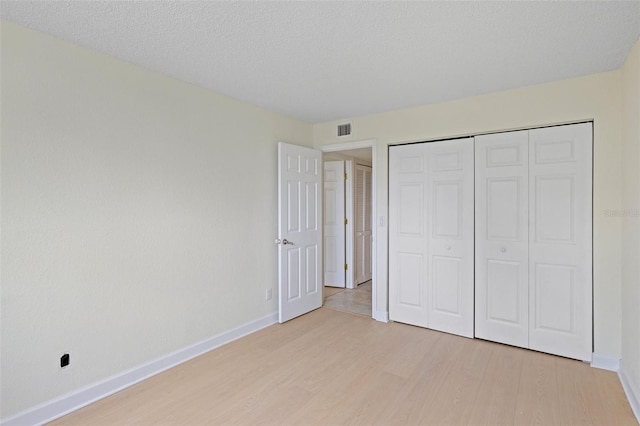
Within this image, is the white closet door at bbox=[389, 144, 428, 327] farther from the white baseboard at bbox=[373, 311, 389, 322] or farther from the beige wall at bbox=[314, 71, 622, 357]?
the beige wall at bbox=[314, 71, 622, 357]

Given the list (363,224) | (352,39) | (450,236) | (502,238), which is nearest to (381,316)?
(450,236)

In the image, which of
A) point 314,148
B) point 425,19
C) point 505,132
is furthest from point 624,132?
point 314,148

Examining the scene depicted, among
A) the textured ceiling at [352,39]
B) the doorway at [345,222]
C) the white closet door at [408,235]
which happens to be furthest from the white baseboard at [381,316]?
the textured ceiling at [352,39]

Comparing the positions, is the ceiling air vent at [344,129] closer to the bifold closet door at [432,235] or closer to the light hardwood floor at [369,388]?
the bifold closet door at [432,235]

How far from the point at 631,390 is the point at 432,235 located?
183 cm

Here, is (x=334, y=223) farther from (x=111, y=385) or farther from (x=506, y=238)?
(x=111, y=385)

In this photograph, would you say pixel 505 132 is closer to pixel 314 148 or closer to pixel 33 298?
pixel 314 148

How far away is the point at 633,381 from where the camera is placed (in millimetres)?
2158

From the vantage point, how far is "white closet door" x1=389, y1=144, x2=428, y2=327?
352cm

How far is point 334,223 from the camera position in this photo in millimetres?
5355

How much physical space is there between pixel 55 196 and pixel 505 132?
3.63 meters

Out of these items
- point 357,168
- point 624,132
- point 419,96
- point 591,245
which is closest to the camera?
point 624,132

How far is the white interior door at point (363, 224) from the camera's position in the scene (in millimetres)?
5398

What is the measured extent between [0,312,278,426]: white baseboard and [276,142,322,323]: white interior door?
2.37ft
